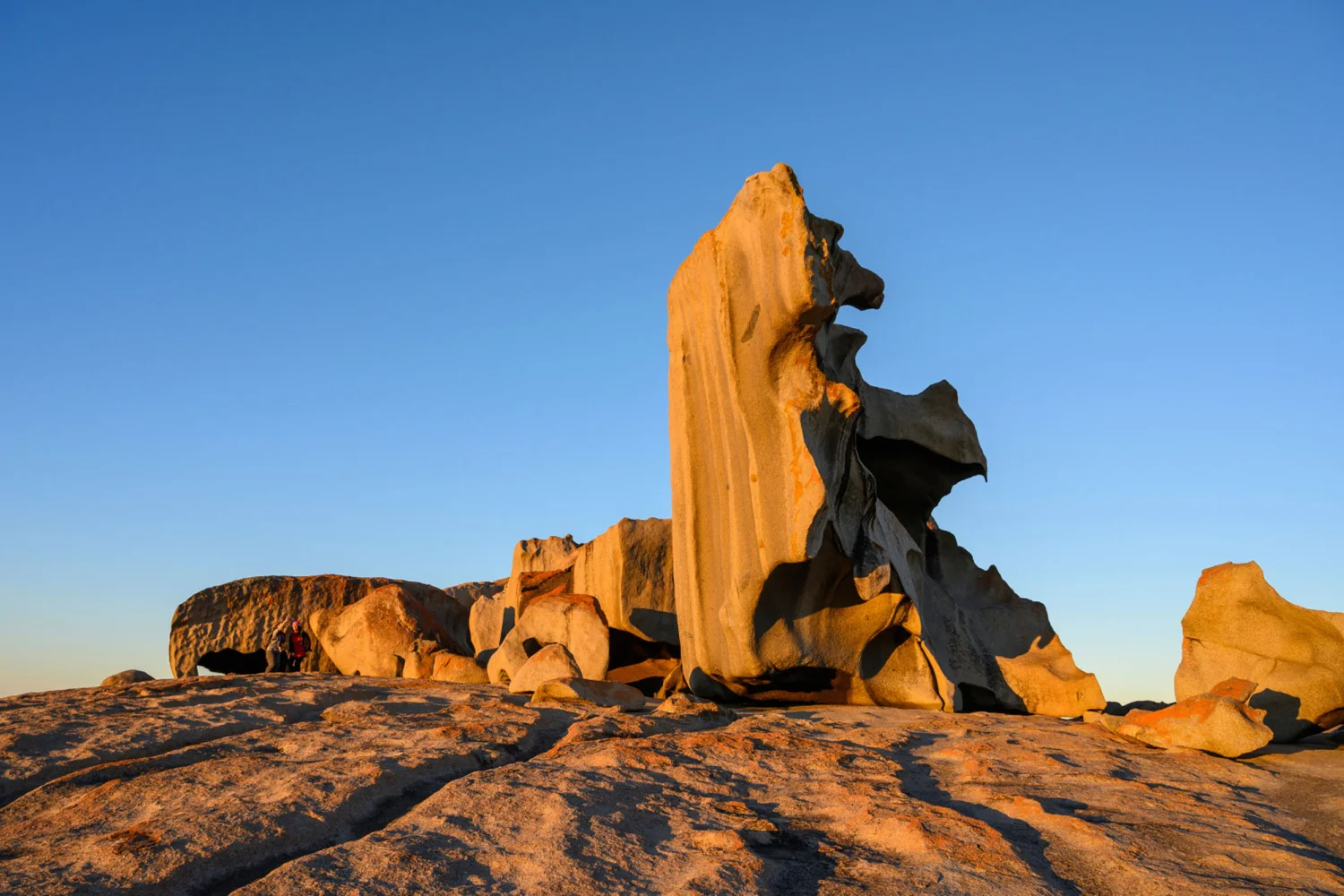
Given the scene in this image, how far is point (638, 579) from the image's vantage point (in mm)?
9914

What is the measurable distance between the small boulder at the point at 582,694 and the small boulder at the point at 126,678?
3.50m

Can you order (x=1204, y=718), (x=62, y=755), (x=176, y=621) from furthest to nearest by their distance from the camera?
(x=176, y=621), (x=1204, y=718), (x=62, y=755)

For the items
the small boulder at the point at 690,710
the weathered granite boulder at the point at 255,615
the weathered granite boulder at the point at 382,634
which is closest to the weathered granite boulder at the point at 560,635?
the weathered granite boulder at the point at 382,634

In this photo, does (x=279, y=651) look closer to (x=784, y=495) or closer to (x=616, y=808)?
(x=784, y=495)

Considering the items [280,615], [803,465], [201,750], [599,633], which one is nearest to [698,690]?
[599,633]

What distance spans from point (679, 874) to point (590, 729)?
225 centimetres

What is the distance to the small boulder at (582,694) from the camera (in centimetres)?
628

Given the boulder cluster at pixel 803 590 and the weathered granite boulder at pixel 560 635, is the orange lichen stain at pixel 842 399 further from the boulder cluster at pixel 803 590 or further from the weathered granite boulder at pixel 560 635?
the weathered granite boulder at pixel 560 635

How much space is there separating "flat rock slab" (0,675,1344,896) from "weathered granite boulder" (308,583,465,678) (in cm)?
416

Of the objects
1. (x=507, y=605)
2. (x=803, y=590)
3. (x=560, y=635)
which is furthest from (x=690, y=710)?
(x=507, y=605)

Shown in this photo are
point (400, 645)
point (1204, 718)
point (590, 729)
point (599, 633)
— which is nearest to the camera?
point (590, 729)

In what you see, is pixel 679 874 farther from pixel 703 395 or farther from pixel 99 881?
pixel 703 395

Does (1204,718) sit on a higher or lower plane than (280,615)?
lower

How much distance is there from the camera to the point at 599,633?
8750 mm
